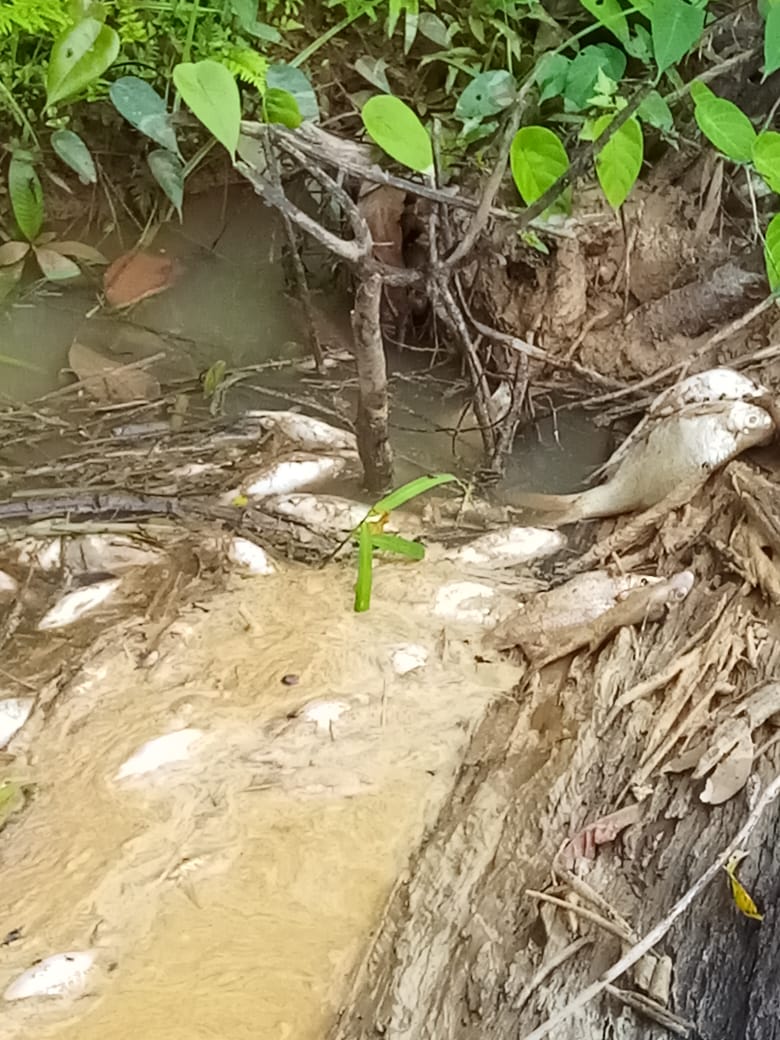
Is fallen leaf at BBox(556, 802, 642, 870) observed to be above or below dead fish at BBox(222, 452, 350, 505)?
below

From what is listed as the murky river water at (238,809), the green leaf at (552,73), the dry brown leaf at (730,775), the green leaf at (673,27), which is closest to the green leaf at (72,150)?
the green leaf at (552,73)

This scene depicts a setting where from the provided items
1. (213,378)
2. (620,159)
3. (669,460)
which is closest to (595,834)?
(669,460)

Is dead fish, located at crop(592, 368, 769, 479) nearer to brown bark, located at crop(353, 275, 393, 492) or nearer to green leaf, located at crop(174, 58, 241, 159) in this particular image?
brown bark, located at crop(353, 275, 393, 492)

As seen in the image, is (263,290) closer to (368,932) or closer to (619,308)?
(619,308)

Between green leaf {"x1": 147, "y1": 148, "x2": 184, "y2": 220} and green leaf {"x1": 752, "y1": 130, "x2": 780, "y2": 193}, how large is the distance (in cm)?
95

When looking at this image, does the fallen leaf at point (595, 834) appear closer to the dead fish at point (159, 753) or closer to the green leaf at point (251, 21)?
the dead fish at point (159, 753)

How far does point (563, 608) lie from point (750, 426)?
40 centimetres

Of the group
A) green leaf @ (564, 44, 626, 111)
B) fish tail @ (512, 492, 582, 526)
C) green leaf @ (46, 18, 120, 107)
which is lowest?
fish tail @ (512, 492, 582, 526)

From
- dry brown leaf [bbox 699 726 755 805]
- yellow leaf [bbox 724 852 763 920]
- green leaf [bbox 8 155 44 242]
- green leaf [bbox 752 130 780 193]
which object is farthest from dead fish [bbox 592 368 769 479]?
green leaf [bbox 8 155 44 242]

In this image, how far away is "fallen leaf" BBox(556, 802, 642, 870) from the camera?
93cm

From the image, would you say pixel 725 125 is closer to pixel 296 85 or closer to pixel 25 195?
pixel 296 85

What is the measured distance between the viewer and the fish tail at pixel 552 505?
5.19 feet

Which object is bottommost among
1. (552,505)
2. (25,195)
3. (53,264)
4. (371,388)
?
(552,505)

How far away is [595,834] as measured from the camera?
3.10ft
